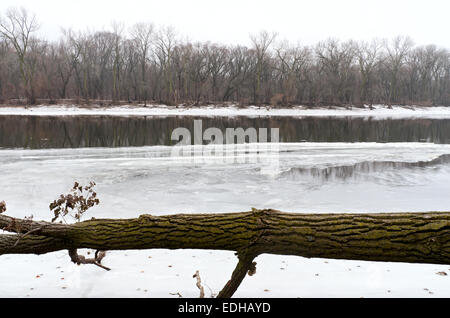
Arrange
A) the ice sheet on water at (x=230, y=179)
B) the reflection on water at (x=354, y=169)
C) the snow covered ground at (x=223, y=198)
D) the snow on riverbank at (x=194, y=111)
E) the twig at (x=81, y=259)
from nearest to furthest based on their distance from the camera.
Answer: the twig at (x=81, y=259) < the snow covered ground at (x=223, y=198) < the ice sheet on water at (x=230, y=179) < the reflection on water at (x=354, y=169) < the snow on riverbank at (x=194, y=111)

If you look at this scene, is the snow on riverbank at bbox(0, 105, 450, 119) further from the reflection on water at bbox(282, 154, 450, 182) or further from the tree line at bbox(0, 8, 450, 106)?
the reflection on water at bbox(282, 154, 450, 182)

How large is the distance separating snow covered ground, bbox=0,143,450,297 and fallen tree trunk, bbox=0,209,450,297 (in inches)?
46.3

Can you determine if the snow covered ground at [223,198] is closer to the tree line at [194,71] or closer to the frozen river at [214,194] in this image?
the frozen river at [214,194]

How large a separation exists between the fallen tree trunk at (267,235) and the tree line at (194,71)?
1932 inches

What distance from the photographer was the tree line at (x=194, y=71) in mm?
56719

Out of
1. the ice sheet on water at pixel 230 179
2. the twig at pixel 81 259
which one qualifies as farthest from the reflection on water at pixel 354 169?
the twig at pixel 81 259

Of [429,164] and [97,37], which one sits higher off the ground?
[97,37]

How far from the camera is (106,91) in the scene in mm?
64125

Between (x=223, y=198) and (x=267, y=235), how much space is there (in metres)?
6.03

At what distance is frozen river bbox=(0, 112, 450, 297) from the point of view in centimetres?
470

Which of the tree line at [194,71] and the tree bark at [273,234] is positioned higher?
the tree line at [194,71]

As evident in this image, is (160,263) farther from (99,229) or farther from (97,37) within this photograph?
(97,37)
